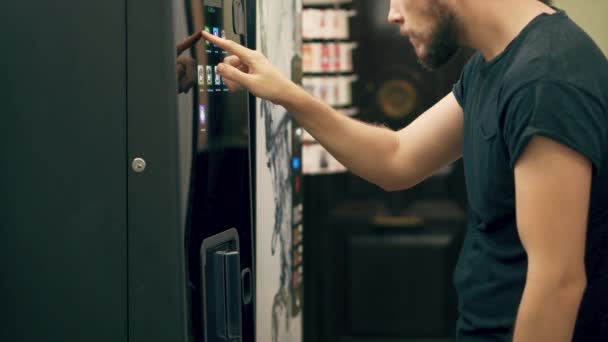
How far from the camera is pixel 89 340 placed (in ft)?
5.44

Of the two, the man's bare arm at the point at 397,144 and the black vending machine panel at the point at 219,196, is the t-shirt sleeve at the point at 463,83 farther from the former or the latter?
the black vending machine panel at the point at 219,196

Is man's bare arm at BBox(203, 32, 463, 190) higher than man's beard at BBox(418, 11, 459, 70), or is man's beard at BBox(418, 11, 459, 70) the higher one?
man's beard at BBox(418, 11, 459, 70)

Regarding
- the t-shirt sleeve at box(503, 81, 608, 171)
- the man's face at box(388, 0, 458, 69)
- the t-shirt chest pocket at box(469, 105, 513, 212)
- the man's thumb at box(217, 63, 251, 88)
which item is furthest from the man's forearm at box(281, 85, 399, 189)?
the t-shirt sleeve at box(503, 81, 608, 171)

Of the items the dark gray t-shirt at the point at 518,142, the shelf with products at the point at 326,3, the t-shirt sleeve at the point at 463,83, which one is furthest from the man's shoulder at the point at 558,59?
the shelf with products at the point at 326,3

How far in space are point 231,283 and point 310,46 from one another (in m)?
2.83

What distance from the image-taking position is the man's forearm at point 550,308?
59.4 inches

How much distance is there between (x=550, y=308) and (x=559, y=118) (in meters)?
0.31

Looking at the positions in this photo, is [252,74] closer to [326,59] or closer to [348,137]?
[348,137]

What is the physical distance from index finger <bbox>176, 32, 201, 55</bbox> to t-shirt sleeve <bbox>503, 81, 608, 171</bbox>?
1.88 feet

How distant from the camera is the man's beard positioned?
176cm

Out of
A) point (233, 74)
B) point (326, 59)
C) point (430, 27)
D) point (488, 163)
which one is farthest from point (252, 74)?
point (326, 59)

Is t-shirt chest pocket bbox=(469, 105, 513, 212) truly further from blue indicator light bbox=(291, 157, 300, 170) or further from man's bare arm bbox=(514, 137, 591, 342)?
blue indicator light bbox=(291, 157, 300, 170)

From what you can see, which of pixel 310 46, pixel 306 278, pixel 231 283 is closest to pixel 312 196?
pixel 306 278

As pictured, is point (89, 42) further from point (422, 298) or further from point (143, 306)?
point (422, 298)
